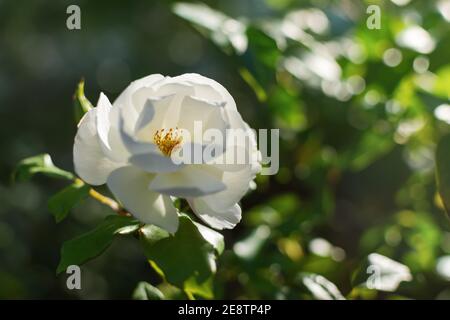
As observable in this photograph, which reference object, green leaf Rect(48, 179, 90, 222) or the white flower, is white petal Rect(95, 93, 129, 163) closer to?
the white flower

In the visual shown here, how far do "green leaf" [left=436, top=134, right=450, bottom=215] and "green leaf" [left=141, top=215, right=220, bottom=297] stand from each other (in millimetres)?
288

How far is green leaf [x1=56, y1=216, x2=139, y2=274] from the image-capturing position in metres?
0.62

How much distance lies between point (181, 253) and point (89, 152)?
0.13 meters

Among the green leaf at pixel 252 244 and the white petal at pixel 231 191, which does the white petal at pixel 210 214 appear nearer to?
the white petal at pixel 231 191

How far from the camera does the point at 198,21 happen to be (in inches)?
39.2

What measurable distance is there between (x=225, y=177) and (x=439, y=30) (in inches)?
26.1

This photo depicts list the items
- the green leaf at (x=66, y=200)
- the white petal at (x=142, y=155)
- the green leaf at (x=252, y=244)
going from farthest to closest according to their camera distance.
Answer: the green leaf at (x=252, y=244)
the green leaf at (x=66, y=200)
the white petal at (x=142, y=155)

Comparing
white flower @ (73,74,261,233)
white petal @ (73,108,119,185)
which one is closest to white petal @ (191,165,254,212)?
white flower @ (73,74,261,233)

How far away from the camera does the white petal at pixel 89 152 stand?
0.61 meters

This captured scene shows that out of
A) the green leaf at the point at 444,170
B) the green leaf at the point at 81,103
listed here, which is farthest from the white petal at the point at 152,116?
the green leaf at the point at 444,170

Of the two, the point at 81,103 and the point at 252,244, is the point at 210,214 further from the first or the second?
the point at 252,244

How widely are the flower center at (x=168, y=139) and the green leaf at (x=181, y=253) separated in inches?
2.7
